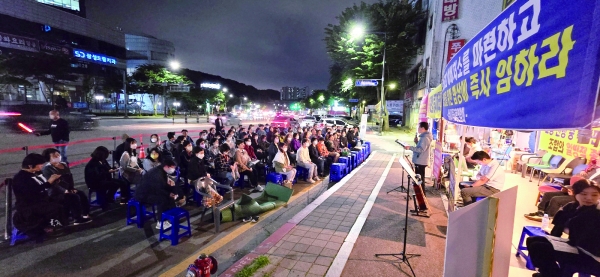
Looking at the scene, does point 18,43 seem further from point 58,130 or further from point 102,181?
point 102,181

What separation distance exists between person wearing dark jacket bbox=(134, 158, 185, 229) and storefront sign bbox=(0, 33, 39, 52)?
36453 mm

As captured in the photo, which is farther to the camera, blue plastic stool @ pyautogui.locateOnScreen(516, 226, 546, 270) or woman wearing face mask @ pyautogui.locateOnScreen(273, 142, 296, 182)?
woman wearing face mask @ pyautogui.locateOnScreen(273, 142, 296, 182)

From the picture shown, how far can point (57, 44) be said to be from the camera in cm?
3256

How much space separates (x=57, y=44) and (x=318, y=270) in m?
42.9

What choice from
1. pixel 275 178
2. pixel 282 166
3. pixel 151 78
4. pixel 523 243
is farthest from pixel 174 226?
pixel 151 78

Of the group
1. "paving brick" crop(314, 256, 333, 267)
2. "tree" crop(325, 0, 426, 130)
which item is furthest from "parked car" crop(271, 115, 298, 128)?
"paving brick" crop(314, 256, 333, 267)

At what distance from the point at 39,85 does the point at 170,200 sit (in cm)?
4227

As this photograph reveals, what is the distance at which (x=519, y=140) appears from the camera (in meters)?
12.1

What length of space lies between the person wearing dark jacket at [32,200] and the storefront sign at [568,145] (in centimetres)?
1103

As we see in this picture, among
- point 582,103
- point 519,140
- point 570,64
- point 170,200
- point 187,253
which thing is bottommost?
point 187,253

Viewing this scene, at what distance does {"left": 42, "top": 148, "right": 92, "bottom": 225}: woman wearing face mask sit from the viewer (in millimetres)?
5180

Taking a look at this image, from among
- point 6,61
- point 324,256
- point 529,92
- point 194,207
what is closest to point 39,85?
point 6,61

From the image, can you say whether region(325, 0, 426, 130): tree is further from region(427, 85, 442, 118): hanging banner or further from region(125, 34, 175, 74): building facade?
region(125, 34, 175, 74): building facade

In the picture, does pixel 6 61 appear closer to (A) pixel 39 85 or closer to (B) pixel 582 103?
(A) pixel 39 85
